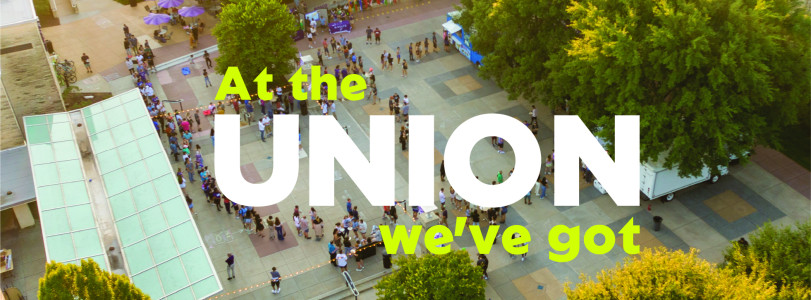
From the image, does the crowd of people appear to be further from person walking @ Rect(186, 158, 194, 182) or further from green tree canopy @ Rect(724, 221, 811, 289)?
green tree canopy @ Rect(724, 221, 811, 289)

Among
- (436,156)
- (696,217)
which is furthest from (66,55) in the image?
(696,217)

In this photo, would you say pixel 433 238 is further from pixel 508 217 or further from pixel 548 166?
pixel 548 166

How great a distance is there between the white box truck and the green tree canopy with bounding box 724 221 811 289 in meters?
7.49

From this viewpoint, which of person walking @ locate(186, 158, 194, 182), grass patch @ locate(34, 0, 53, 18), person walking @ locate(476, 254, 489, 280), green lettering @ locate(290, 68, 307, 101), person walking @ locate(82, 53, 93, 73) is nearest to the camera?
person walking @ locate(476, 254, 489, 280)

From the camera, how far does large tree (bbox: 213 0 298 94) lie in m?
42.7

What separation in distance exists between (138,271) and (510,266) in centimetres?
1519

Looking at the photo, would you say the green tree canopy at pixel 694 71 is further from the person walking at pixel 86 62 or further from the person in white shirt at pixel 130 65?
the person walking at pixel 86 62

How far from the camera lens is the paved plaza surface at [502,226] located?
32312 mm

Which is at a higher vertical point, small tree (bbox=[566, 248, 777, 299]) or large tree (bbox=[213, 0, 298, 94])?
large tree (bbox=[213, 0, 298, 94])

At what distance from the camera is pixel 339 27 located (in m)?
53.1

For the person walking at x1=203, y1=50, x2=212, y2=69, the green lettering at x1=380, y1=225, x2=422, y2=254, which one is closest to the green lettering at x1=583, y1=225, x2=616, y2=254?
the green lettering at x1=380, y1=225, x2=422, y2=254

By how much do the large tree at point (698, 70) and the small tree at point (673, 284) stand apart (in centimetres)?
865

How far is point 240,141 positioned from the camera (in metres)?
41.9

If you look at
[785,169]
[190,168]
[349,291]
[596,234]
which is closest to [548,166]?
[596,234]
